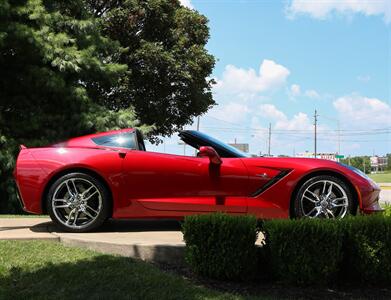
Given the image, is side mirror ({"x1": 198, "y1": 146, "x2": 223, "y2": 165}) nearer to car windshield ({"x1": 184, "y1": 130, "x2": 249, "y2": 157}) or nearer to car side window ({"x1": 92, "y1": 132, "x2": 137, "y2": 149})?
car windshield ({"x1": 184, "y1": 130, "x2": 249, "y2": 157})

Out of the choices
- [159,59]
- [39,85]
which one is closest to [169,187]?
[39,85]

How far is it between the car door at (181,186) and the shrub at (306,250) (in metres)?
1.36

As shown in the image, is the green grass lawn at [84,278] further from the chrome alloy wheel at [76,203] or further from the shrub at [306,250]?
the chrome alloy wheel at [76,203]

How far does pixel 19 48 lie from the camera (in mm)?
11094

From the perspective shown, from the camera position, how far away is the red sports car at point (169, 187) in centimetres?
545

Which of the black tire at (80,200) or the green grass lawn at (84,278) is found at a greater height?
the black tire at (80,200)

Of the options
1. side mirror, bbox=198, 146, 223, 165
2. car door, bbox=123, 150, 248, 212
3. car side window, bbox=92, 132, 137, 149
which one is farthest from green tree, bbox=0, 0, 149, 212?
side mirror, bbox=198, 146, 223, 165

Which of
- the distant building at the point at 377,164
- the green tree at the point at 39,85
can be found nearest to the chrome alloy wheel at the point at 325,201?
the green tree at the point at 39,85

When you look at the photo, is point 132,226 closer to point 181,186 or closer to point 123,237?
point 123,237

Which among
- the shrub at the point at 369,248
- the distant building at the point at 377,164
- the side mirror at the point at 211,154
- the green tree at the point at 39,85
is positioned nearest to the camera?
the shrub at the point at 369,248

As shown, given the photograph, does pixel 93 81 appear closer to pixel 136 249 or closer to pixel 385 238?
pixel 136 249

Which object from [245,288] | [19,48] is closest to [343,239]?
[245,288]

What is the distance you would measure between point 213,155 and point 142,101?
16278 mm

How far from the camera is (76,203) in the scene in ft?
18.0
